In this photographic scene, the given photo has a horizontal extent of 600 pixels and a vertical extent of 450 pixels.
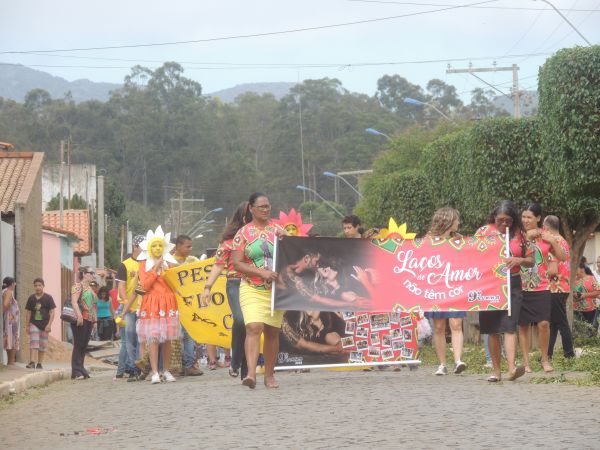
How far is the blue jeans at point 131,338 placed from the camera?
16.0 metres

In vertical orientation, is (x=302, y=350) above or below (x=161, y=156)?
below

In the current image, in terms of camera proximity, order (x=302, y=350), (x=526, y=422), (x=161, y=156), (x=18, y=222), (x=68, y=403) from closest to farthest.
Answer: (x=526, y=422)
(x=68, y=403)
(x=302, y=350)
(x=18, y=222)
(x=161, y=156)

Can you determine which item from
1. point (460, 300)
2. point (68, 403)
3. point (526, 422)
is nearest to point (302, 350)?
point (460, 300)

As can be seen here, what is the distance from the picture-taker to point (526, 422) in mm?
8648

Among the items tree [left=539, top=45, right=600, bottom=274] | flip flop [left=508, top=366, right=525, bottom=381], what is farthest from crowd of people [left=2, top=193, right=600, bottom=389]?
tree [left=539, top=45, right=600, bottom=274]

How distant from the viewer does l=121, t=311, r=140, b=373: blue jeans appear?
52.4ft

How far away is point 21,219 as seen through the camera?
27.8 metres

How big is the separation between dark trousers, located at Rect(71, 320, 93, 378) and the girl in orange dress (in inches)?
99.9

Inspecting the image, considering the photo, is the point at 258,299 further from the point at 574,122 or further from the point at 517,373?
the point at 574,122

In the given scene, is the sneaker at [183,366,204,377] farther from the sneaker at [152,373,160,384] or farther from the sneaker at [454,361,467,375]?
the sneaker at [454,361,467,375]

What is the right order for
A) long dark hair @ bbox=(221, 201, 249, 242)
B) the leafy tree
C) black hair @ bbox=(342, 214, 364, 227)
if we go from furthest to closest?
1. the leafy tree
2. black hair @ bbox=(342, 214, 364, 227)
3. long dark hair @ bbox=(221, 201, 249, 242)

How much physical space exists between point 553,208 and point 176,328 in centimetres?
1623

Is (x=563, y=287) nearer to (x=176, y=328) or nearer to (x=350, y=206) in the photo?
(x=176, y=328)

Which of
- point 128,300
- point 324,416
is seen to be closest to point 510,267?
point 324,416
